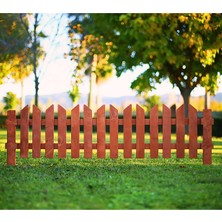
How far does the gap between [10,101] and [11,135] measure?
15.2m

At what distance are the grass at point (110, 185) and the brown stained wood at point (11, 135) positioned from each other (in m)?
0.16

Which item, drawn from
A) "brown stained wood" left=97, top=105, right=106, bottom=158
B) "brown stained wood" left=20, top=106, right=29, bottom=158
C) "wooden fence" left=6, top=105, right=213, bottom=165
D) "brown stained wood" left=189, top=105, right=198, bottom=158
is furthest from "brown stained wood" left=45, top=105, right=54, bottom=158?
"brown stained wood" left=189, top=105, right=198, bottom=158

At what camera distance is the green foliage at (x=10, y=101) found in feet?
67.5

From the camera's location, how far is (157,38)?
35.5 feet

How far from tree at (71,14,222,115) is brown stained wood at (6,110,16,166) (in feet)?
14.9

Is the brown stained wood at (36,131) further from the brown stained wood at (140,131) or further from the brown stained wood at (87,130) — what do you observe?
the brown stained wood at (140,131)

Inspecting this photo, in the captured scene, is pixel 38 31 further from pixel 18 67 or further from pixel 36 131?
pixel 36 131
